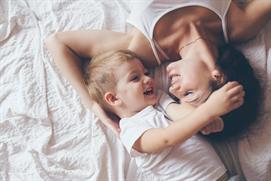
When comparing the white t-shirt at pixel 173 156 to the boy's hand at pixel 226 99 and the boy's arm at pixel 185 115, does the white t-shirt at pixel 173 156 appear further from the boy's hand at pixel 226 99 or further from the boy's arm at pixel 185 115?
the boy's hand at pixel 226 99

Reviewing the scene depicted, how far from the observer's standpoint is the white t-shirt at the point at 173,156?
130 cm

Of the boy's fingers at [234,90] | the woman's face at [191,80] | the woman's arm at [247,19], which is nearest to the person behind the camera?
the boy's fingers at [234,90]

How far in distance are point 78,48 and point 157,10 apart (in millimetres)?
275

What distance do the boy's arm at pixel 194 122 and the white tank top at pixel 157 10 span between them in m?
0.28

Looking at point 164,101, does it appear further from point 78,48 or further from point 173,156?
point 78,48

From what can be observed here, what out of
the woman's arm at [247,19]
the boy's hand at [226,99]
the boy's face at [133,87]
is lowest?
the boy's face at [133,87]

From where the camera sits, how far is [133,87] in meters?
1.35

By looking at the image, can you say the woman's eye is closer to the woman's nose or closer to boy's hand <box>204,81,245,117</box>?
the woman's nose

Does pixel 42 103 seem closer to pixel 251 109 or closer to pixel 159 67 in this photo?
pixel 159 67

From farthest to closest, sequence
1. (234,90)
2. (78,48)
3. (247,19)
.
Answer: (78,48) < (247,19) < (234,90)

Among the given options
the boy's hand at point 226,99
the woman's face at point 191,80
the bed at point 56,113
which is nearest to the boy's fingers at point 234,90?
the boy's hand at point 226,99

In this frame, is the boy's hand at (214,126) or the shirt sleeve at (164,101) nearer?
the boy's hand at (214,126)

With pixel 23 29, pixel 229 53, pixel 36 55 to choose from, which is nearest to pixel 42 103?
pixel 36 55

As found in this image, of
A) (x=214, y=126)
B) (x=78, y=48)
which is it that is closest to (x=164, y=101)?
(x=214, y=126)
